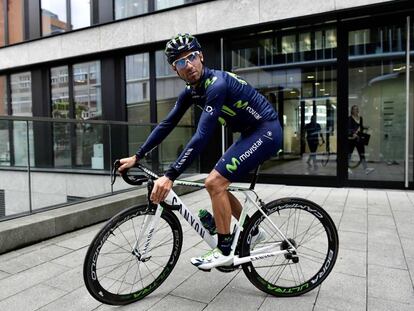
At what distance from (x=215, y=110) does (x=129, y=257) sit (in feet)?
4.83

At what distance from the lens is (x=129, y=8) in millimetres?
11547

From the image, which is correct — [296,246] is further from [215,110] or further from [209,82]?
[209,82]

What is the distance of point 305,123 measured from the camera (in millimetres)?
9398

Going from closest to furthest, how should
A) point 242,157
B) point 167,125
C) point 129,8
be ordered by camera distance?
point 242,157 → point 167,125 → point 129,8

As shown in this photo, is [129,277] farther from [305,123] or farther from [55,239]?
[305,123]

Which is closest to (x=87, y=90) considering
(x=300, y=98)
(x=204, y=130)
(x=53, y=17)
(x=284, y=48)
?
(x=53, y=17)

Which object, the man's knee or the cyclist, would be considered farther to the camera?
the man's knee

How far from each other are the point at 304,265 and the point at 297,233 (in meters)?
0.36

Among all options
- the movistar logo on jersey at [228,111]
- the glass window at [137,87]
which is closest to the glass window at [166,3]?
the glass window at [137,87]

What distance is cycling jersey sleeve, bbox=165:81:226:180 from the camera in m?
2.64

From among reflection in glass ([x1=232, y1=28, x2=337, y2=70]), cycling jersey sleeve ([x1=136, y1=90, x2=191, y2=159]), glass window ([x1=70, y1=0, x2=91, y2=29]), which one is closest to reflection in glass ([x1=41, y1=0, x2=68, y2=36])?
glass window ([x1=70, y1=0, x2=91, y2=29])

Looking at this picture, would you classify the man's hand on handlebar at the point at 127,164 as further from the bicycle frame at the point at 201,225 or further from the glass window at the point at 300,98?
the glass window at the point at 300,98

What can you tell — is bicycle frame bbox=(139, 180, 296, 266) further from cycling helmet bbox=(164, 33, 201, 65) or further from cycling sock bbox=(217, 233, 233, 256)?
cycling helmet bbox=(164, 33, 201, 65)

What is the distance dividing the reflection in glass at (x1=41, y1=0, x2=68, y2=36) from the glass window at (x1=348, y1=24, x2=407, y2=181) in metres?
9.92
